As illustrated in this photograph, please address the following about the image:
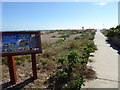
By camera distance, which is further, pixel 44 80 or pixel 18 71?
pixel 18 71

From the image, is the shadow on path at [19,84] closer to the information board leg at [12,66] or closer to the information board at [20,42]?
the information board leg at [12,66]

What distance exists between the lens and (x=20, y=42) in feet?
12.2

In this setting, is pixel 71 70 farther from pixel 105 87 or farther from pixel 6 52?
pixel 6 52

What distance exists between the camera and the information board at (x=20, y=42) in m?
3.55

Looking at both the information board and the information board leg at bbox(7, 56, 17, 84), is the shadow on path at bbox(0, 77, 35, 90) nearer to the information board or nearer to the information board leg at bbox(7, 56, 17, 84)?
the information board leg at bbox(7, 56, 17, 84)

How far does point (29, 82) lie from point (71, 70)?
1567 mm

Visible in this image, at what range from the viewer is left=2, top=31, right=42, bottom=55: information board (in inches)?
140

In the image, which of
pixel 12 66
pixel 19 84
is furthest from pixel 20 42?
pixel 19 84

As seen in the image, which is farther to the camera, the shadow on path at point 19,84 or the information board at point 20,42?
the shadow on path at point 19,84

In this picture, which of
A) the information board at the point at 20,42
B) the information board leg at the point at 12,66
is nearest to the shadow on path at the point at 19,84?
the information board leg at the point at 12,66

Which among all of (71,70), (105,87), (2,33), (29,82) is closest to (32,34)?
(2,33)

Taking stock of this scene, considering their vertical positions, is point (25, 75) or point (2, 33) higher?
point (2, 33)

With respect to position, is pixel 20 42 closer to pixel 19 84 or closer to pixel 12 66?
pixel 12 66

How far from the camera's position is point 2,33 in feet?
11.4
